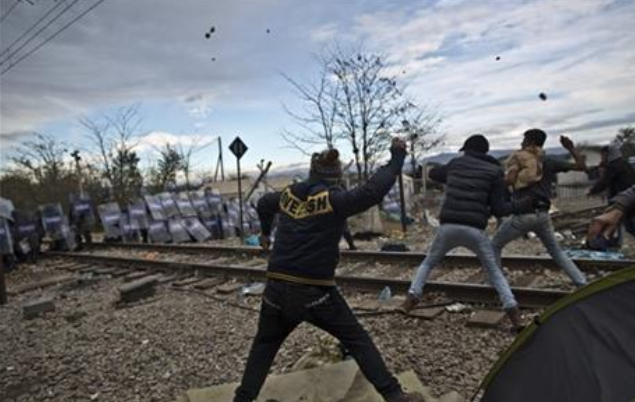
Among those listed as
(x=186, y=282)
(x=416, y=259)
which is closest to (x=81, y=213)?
(x=186, y=282)

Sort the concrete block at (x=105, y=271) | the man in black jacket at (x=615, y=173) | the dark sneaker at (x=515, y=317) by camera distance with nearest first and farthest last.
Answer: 1. the dark sneaker at (x=515, y=317)
2. the man in black jacket at (x=615, y=173)
3. the concrete block at (x=105, y=271)

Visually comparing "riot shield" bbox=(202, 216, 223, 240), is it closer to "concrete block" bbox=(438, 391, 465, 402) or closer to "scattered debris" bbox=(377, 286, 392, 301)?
"scattered debris" bbox=(377, 286, 392, 301)

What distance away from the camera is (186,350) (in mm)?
5797

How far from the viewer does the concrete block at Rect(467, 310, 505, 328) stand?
18.2ft

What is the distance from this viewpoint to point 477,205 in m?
5.30

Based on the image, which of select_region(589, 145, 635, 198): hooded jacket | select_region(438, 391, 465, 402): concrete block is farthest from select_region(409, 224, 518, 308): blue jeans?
select_region(589, 145, 635, 198): hooded jacket

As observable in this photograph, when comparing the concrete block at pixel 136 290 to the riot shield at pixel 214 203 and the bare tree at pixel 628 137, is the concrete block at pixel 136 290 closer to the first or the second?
the riot shield at pixel 214 203

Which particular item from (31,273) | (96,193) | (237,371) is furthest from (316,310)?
(96,193)

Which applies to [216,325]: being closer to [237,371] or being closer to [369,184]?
[237,371]

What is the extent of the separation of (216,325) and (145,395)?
1.95 meters

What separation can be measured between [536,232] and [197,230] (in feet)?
43.0

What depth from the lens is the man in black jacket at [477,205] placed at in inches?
209

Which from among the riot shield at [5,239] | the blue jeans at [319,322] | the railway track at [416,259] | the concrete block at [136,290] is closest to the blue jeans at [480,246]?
the railway track at [416,259]

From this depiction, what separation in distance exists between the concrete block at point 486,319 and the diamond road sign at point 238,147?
413 inches
